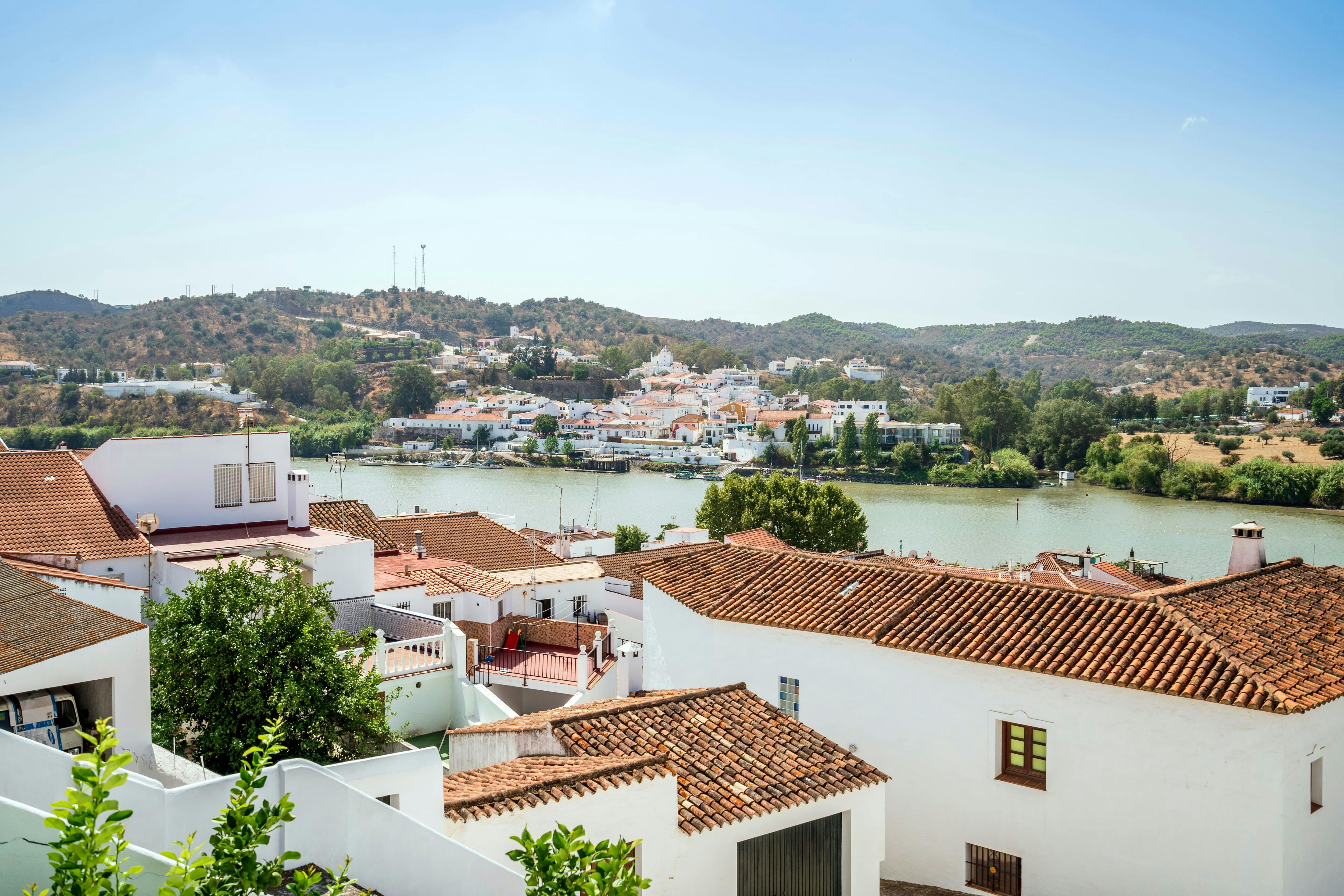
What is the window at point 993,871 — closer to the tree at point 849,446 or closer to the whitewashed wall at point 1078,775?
the whitewashed wall at point 1078,775

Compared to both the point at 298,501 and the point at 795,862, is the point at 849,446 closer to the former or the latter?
the point at 298,501

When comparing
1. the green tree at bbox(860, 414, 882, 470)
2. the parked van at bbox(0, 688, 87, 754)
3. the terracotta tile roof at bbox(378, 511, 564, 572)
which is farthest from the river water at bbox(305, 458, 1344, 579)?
the parked van at bbox(0, 688, 87, 754)

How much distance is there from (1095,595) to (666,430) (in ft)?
229

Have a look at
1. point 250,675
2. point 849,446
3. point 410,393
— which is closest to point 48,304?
point 410,393

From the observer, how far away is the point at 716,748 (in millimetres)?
6188

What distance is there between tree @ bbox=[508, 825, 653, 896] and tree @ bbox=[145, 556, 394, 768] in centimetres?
364

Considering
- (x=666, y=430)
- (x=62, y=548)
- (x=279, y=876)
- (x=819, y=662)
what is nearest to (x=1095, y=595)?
(x=819, y=662)

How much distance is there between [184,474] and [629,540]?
16805 mm

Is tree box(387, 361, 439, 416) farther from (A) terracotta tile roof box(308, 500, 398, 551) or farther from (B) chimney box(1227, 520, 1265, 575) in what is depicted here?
(B) chimney box(1227, 520, 1265, 575)

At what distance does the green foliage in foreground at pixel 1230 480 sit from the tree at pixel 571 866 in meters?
50.5

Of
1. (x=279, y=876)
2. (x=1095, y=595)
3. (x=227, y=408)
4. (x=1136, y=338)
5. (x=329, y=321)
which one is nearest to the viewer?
(x=279, y=876)

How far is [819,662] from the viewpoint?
7.73m

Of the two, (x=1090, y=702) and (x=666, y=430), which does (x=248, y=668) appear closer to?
(x=1090, y=702)

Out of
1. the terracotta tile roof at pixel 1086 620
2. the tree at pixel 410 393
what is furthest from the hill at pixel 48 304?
the terracotta tile roof at pixel 1086 620
